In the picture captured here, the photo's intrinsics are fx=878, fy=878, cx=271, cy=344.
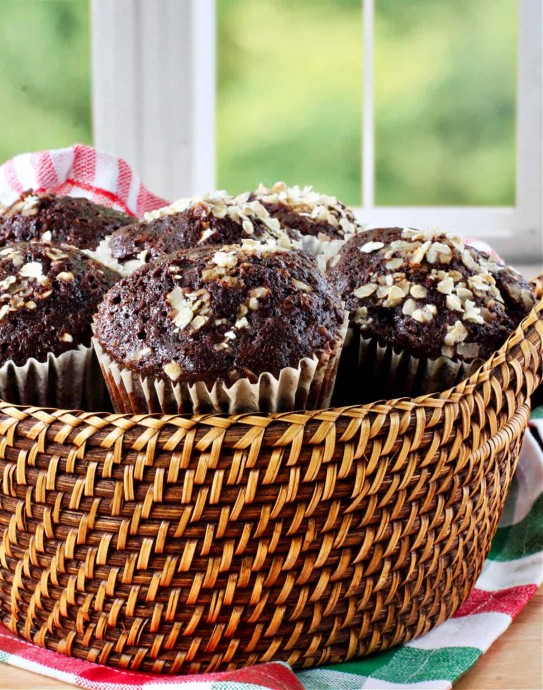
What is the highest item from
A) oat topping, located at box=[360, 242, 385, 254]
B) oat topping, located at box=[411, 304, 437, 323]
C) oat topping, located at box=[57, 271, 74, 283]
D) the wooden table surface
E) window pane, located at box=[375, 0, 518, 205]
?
window pane, located at box=[375, 0, 518, 205]

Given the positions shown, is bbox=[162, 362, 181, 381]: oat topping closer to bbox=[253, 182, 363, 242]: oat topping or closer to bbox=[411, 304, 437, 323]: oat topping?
bbox=[411, 304, 437, 323]: oat topping

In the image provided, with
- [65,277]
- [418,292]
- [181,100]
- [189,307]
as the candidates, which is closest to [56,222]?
[65,277]

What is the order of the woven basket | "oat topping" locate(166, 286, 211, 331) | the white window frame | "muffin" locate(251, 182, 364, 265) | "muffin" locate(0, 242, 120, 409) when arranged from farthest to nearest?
the white window frame, "muffin" locate(251, 182, 364, 265), "muffin" locate(0, 242, 120, 409), "oat topping" locate(166, 286, 211, 331), the woven basket

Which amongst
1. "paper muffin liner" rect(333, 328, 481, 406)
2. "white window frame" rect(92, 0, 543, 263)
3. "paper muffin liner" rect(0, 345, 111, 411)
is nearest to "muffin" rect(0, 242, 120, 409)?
"paper muffin liner" rect(0, 345, 111, 411)

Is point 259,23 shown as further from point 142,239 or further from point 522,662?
point 522,662

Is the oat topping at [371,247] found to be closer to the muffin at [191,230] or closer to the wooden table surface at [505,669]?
the muffin at [191,230]

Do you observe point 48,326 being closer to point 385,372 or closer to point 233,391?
point 233,391
